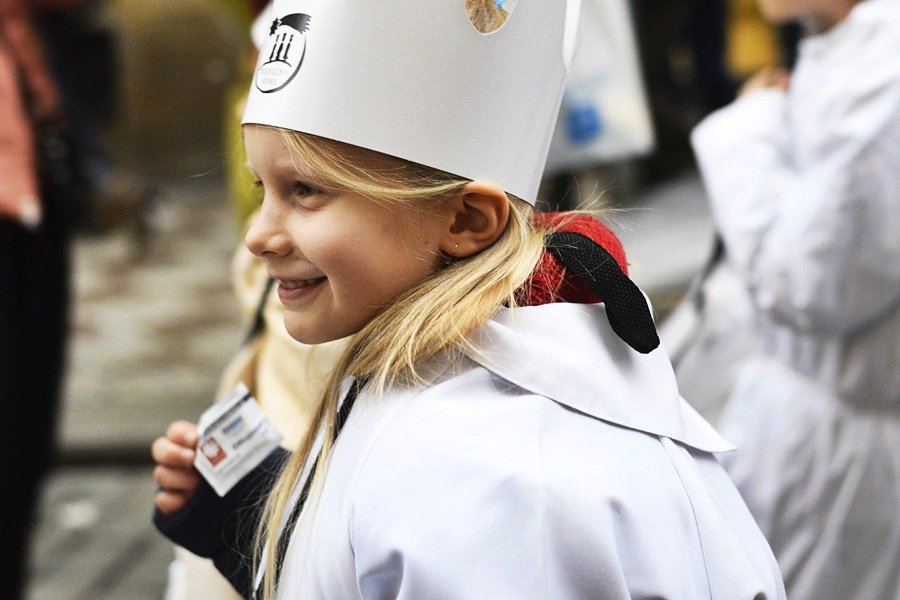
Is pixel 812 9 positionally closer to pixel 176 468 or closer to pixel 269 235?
pixel 269 235

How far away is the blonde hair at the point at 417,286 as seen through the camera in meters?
1.21

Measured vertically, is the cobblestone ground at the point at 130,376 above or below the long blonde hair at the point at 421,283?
below

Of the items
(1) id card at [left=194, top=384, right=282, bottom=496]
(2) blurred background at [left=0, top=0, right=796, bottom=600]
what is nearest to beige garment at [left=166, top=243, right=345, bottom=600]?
(1) id card at [left=194, top=384, right=282, bottom=496]

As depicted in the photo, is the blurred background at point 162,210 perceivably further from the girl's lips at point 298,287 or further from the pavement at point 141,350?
the girl's lips at point 298,287

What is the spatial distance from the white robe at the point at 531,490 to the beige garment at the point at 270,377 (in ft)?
1.22

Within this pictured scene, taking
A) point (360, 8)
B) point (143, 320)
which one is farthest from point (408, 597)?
point (143, 320)

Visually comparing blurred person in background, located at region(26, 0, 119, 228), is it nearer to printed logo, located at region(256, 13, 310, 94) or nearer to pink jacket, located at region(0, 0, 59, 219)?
pink jacket, located at region(0, 0, 59, 219)

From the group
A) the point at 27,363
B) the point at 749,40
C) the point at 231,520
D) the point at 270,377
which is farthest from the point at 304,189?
the point at 749,40

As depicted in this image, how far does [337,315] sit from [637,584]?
0.44 metres

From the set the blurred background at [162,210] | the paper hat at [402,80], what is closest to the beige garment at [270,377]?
the paper hat at [402,80]

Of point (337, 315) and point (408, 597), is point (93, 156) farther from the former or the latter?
point (408, 597)

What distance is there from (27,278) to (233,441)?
6.14 feet

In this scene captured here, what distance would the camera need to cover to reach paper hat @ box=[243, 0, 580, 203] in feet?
4.00

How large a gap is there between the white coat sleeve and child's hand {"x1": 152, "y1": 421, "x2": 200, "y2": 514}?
116cm
